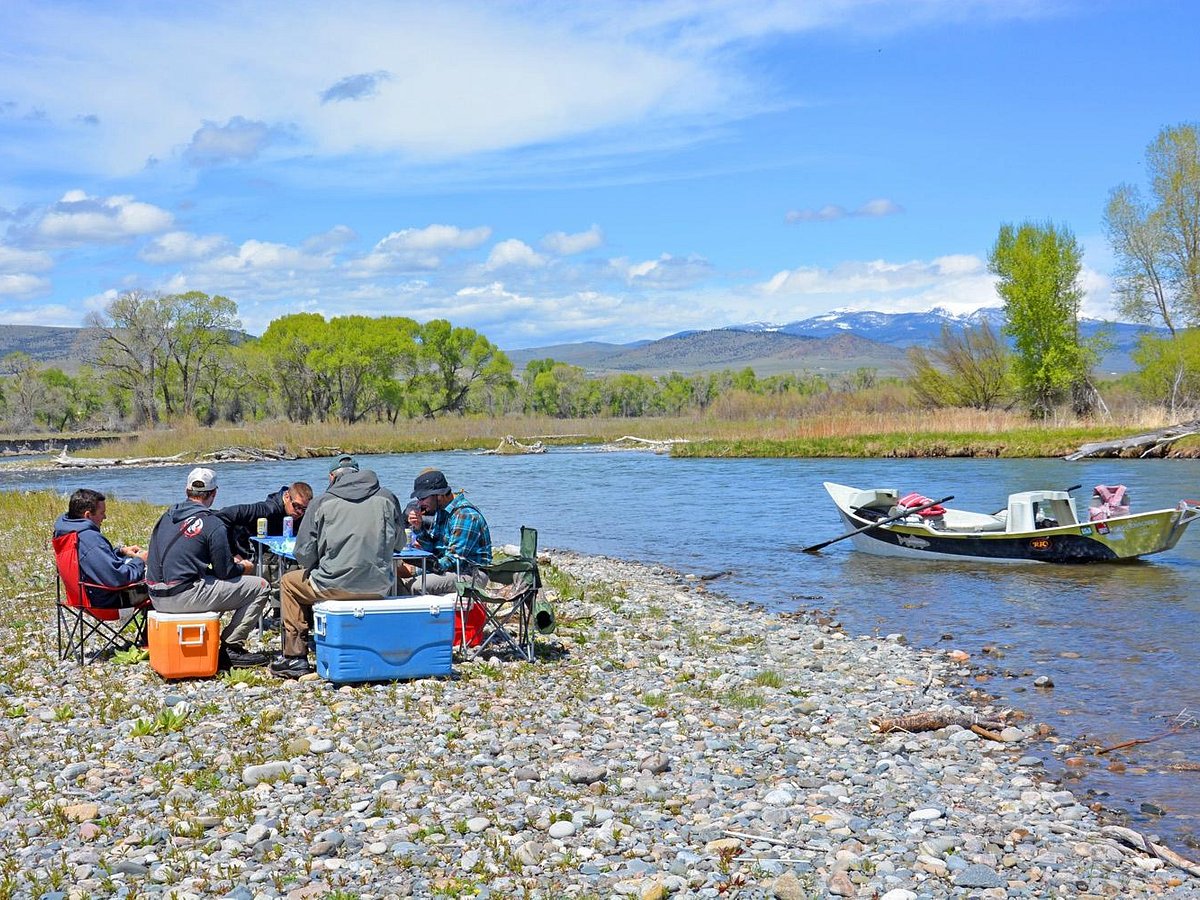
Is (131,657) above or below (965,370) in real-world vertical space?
below

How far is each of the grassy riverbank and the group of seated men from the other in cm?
3549

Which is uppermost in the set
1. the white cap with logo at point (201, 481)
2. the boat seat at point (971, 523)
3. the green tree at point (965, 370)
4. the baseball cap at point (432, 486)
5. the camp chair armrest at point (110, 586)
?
A: the green tree at point (965, 370)

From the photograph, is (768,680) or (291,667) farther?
(768,680)

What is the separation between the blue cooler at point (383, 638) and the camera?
880 centimetres

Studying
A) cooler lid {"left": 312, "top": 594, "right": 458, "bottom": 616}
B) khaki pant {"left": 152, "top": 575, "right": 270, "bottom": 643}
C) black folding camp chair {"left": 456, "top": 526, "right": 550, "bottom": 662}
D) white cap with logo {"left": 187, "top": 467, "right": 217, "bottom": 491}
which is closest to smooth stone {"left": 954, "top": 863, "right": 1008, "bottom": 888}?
cooler lid {"left": 312, "top": 594, "right": 458, "bottom": 616}

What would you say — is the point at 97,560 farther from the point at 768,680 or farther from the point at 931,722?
the point at 931,722

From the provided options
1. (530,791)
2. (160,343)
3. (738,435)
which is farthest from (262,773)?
(160,343)

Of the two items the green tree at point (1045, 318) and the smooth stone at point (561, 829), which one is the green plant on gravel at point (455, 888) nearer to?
the smooth stone at point (561, 829)

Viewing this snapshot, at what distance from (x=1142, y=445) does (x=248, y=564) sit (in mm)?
35961

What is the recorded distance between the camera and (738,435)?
54000mm

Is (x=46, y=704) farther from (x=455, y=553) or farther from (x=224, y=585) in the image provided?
(x=455, y=553)

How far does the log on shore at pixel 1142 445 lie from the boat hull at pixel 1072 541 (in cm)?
2280

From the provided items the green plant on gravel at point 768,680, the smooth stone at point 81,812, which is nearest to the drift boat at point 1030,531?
the green plant on gravel at point 768,680

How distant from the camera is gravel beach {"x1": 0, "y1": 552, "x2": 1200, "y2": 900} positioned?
551 cm
